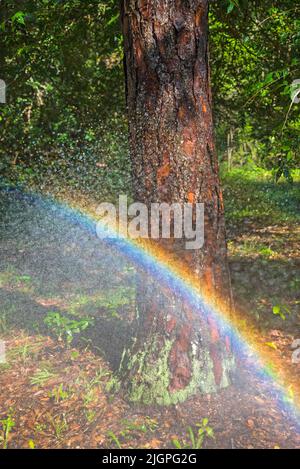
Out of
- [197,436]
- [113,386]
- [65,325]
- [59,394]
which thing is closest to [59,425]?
[59,394]

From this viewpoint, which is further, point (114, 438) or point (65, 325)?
point (65, 325)

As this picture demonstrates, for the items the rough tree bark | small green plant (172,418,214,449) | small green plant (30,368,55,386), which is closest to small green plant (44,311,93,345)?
small green plant (30,368,55,386)

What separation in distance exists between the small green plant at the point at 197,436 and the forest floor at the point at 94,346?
2cm

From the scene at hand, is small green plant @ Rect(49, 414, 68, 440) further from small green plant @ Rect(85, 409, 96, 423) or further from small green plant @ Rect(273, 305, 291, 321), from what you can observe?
small green plant @ Rect(273, 305, 291, 321)

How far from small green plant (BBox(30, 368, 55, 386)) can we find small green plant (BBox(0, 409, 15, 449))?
31cm

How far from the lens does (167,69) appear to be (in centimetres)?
272

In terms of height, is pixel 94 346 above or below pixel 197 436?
above

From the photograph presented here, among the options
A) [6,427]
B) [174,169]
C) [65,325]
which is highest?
[174,169]

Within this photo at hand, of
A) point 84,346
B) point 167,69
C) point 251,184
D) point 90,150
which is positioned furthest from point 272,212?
point 167,69

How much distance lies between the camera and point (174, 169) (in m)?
2.81

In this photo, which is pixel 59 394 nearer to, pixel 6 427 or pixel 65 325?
pixel 6 427


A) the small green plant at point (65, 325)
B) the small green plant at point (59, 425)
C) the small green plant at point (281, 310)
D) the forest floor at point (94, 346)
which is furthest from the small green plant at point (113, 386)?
the small green plant at point (281, 310)

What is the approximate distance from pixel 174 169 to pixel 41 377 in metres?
1.56

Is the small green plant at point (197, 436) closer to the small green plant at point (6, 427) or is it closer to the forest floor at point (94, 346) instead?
the forest floor at point (94, 346)
